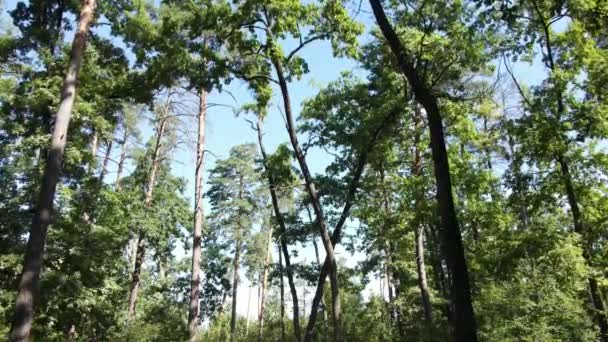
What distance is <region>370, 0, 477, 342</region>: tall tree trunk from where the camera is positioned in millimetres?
5961

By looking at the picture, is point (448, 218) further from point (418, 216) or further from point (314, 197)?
point (418, 216)

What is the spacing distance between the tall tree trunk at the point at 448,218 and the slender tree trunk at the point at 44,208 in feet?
23.0

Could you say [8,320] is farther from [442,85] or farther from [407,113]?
[442,85]

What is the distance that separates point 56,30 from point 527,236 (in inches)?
611

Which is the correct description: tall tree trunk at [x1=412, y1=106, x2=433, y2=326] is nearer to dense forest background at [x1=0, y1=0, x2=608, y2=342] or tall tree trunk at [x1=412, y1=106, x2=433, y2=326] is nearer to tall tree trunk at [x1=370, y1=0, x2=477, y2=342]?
dense forest background at [x1=0, y1=0, x2=608, y2=342]

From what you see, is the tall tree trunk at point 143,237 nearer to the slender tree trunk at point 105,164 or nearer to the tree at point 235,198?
the slender tree trunk at point 105,164

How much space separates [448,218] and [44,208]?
305 inches

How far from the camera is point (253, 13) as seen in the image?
1239 centimetres

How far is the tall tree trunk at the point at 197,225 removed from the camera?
14523 mm

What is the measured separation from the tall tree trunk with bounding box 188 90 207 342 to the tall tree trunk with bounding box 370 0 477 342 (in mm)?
9633

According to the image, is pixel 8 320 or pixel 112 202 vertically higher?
pixel 112 202

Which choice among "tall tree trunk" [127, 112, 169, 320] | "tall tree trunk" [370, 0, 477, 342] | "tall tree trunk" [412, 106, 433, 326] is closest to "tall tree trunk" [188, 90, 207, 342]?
"tall tree trunk" [127, 112, 169, 320]

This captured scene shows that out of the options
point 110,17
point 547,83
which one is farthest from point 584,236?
point 110,17

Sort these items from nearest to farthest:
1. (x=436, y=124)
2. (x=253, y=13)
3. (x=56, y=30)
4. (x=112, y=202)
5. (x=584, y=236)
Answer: (x=436, y=124), (x=253, y=13), (x=584, y=236), (x=56, y=30), (x=112, y=202)
